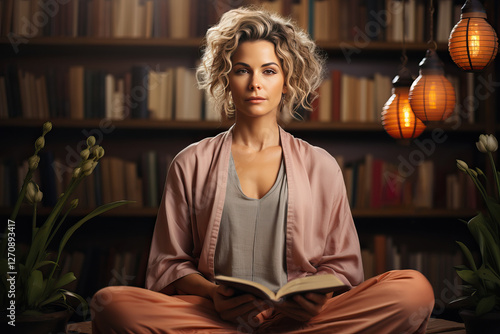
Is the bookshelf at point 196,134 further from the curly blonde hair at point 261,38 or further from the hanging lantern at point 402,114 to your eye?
the curly blonde hair at point 261,38

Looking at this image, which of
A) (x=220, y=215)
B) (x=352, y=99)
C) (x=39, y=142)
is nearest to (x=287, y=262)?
(x=220, y=215)

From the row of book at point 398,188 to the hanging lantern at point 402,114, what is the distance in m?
0.78

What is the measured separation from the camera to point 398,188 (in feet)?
8.95

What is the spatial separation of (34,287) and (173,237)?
382 mm

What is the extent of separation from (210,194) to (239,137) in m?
0.21

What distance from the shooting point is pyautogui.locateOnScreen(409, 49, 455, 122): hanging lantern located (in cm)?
172

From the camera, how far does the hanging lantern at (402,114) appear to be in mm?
1925

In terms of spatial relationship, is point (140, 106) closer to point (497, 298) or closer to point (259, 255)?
point (259, 255)

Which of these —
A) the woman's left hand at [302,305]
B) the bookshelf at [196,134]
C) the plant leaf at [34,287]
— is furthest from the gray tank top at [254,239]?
the bookshelf at [196,134]

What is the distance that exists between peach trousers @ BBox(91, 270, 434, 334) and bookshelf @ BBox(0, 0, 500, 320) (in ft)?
3.99

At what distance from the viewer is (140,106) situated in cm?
265

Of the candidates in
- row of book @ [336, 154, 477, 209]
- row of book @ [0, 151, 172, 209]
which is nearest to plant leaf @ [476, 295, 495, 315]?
row of book @ [336, 154, 477, 209]

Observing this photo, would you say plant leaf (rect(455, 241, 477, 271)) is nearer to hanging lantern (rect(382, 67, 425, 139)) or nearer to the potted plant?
→ hanging lantern (rect(382, 67, 425, 139))

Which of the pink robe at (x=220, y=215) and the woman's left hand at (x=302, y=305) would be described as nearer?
the woman's left hand at (x=302, y=305)
